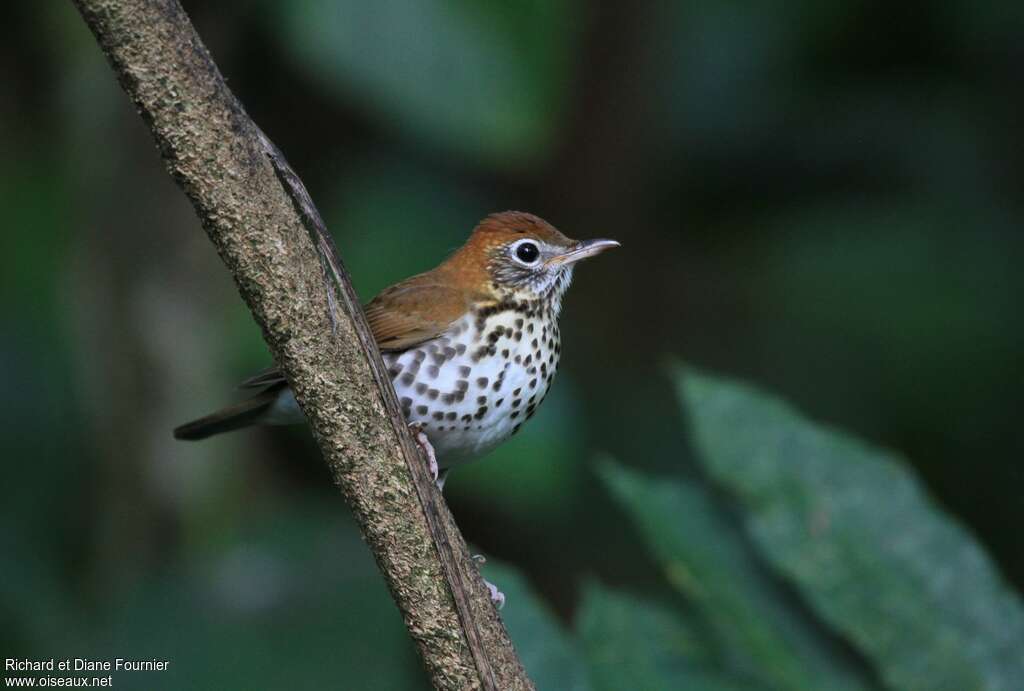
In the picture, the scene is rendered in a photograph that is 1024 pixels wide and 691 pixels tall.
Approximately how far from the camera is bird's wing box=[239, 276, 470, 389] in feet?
9.54

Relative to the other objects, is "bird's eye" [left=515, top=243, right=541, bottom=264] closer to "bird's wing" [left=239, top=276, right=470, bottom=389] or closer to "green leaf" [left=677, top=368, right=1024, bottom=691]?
"bird's wing" [left=239, top=276, right=470, bottom=389]

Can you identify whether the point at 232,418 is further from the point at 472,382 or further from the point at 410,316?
the point at 472,382

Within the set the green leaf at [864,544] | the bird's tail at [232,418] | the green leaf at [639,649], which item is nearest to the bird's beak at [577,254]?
the green leaf at [864,544]

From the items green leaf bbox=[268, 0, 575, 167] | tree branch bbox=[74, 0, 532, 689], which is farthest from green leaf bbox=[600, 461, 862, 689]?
green leaf bbox=[268, 0, 575, 167]

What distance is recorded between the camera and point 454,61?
381cm

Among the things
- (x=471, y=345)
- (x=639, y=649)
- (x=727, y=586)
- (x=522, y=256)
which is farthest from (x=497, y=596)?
(x=522, y=256)

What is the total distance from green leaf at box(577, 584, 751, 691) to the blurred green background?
790 mm

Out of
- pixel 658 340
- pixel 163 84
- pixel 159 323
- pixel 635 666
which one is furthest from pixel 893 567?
pixel 658 340

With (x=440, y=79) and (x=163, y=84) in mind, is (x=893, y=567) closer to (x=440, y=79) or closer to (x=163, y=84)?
Answer: (x=163, y=84)

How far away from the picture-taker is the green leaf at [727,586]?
8.29 ft

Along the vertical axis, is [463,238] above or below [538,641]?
above

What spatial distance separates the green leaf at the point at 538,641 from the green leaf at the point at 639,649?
0.05 meters

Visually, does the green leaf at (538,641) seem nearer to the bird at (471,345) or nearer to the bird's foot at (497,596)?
the bird's foot at (497,596)

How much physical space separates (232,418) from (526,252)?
0.82 metres
